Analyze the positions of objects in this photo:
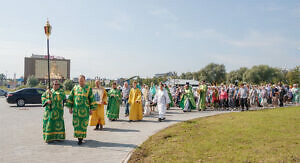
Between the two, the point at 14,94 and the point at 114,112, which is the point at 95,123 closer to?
the point at 114,112

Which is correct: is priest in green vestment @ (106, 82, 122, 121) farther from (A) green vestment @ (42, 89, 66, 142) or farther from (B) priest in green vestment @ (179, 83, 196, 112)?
(B) priest in green vestment @ (179, 83, 196, 112)

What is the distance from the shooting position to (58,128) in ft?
25.8

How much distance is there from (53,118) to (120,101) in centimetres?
546

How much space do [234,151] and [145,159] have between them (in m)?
2.31

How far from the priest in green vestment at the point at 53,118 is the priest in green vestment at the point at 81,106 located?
34 centimetres

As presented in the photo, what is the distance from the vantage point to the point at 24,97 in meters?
21.6

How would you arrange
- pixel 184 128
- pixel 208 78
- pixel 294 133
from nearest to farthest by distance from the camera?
pixel 294 133 → pixel 184 128 → pixel 208 78

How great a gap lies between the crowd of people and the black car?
32.8ft

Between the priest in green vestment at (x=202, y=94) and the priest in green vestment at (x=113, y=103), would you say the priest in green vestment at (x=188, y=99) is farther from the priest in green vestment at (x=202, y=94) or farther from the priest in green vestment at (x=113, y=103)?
the priest in green vestment at (x=113, y=103)

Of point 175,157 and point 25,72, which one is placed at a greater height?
point 25,72

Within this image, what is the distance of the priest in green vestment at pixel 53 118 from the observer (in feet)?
25.4

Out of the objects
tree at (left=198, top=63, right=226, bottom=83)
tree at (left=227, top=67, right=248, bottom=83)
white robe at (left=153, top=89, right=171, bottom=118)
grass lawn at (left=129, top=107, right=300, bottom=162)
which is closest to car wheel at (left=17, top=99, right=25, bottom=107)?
white robe at (left=153, top=89, right=171, bottom=118)

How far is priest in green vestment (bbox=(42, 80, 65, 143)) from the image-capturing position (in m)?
7.73

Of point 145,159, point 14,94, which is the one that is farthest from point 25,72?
point 145,159
